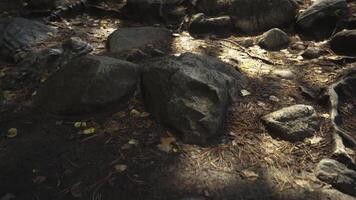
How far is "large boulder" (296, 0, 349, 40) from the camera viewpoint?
218 inches

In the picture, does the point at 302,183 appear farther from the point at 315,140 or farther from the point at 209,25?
the point at 209,25

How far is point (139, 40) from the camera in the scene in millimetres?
5453

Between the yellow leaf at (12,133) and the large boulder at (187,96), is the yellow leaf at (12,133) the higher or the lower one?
the lower one

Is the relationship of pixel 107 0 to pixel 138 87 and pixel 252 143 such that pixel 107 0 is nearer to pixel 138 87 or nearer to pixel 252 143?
pixel 138 87

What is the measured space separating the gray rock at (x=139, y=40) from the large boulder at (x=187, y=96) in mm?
1105

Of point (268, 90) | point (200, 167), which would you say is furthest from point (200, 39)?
point (200, 167)

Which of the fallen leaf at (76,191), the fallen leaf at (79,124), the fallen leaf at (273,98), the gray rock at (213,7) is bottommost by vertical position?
the fallen leaf at (76,191)

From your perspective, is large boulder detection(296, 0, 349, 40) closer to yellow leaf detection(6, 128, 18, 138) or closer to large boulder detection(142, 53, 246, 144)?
large boulder detection(142, 53, 246, 144)

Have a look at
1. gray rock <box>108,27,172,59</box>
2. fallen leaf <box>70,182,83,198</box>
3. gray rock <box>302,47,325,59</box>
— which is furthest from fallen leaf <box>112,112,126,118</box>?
gray rock <box>302,47,325,59</box>

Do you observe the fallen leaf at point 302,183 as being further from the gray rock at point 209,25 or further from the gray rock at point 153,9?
the gray rock at point 153,9

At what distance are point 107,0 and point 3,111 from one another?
11.4ft

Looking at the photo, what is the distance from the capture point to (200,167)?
3.34m

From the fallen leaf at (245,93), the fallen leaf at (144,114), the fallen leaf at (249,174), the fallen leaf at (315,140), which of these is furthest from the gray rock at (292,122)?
the fallen leaf at (144,114)

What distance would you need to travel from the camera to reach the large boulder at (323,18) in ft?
18.2
